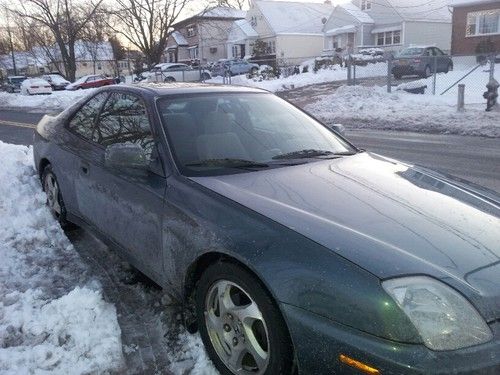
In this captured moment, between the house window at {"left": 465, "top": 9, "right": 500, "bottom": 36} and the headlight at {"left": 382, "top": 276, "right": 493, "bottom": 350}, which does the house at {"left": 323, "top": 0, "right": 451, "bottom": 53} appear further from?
the headlight at {"left": 382, "top": 276, "right": 493, "bottom": 350}

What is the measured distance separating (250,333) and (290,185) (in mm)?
863

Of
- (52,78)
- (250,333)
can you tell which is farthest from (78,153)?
(52,78)

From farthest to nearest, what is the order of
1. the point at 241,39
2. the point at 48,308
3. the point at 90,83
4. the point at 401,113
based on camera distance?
the point at 241,39, the point at 90,83, the point at 401,113, the point at 48,308

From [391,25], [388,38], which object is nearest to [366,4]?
[391,25]

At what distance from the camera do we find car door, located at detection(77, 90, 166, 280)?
9.95ft

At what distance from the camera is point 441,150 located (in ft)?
29.7

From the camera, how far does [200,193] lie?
2721mm

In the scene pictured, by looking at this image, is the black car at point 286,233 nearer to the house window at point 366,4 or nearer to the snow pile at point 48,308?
the snow pile at point 48,308

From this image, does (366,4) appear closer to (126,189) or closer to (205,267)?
(126,189)

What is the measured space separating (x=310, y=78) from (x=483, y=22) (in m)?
12.1

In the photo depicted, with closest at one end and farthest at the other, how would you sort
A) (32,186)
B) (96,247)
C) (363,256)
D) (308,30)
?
(363,256) → (96,247) → (32,186) → (308,30)

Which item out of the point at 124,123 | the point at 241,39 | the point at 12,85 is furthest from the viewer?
the point at 241,39

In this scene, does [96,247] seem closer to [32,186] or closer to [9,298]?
[9,298]

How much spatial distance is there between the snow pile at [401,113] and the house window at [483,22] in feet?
57.4
